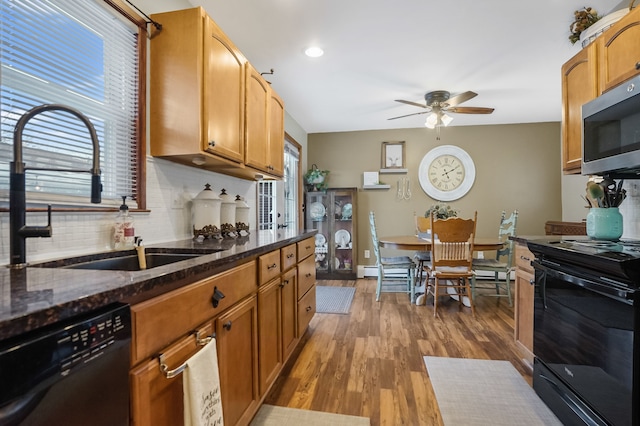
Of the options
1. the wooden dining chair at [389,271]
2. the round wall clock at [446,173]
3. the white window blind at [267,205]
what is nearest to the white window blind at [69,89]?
the white window blind at [267,205]

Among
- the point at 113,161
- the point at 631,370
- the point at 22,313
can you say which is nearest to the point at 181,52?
the point at 113,161

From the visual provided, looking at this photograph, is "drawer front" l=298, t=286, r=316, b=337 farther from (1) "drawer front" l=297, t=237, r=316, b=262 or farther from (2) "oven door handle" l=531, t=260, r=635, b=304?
(2) "oven door handle" l=531, t=260, r=635, b=304

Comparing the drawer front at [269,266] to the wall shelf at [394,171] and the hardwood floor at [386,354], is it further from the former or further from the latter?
the wall shelf at [394,171]

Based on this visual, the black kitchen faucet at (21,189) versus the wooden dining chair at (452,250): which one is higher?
the black kitchen faucet at (21,189)

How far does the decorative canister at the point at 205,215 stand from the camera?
6.58 ft

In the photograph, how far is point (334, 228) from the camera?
496 centimetres

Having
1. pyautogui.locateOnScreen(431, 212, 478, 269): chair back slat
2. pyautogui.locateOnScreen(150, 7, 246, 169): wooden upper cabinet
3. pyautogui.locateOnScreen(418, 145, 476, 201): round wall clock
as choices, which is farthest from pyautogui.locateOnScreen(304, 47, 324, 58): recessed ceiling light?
pyautogui.locateOnScreen(418, 145, 476, 201): round wall clock

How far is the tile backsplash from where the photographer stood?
1.15 metres

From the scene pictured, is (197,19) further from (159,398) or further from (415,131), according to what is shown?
(415,131)

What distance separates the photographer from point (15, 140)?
0.92 m

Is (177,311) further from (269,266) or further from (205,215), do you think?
A: (205,215)

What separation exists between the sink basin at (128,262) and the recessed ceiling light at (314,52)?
1993 millimetres

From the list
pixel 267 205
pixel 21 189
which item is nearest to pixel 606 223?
pixel 21 189

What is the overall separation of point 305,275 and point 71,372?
1992mm
